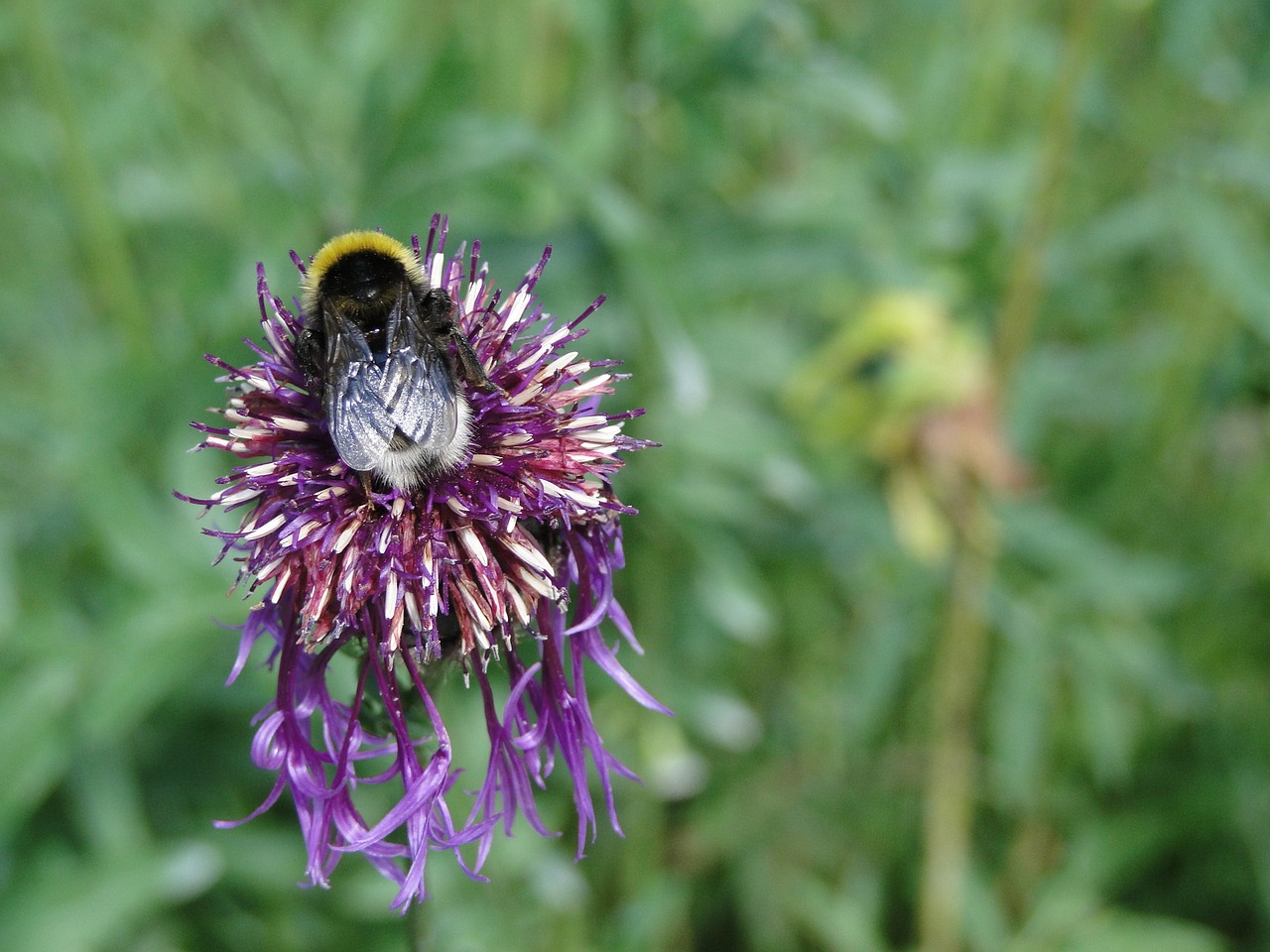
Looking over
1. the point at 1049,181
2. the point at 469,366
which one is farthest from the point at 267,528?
the point at 1049,181

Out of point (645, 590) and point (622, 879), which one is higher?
point (645, 590)

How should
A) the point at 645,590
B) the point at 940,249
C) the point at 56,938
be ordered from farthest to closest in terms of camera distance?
the point at 940,249
the point at 645,590
the point at 56,938

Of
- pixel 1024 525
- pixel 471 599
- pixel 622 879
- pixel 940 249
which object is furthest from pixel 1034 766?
pixel 471 599

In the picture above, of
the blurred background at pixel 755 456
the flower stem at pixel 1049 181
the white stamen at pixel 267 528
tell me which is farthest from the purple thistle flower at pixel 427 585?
the flower stem at pixel 1049 181

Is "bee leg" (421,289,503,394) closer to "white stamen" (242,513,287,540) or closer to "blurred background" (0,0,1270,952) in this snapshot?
"white stamen" (242,513,287,540)

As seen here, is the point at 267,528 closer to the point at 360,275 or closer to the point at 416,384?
the point at 416,384

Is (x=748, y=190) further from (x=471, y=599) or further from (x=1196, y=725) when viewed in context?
(x=471, y=599)

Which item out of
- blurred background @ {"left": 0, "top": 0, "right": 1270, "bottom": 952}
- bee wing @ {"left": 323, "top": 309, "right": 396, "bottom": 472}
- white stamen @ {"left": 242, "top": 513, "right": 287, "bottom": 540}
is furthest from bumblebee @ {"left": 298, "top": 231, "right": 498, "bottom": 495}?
blurred background @ {"left": 0, "top": 0, "right": 1270, "bottom": 952}
